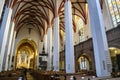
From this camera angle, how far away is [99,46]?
241 inches

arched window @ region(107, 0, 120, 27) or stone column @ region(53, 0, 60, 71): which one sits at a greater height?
arched window @ region(107, 0, 120, 27)

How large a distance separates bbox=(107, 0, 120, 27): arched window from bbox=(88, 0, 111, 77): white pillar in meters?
7.60

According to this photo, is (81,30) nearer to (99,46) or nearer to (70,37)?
(70,37)

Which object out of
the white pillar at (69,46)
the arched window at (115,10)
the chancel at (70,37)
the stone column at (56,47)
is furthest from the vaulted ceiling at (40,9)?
the arched window at (115,10)

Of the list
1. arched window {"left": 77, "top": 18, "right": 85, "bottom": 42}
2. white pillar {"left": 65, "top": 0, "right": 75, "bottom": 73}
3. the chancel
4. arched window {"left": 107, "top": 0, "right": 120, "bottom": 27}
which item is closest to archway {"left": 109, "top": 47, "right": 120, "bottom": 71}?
the chancel

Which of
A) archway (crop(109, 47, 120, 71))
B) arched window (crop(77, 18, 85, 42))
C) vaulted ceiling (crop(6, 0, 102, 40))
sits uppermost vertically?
vaulted ceiling (crop(6, 0, 102, 40))

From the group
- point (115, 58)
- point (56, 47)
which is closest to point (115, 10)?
point (115, 58)

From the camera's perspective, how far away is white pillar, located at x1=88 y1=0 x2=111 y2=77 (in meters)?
5.82

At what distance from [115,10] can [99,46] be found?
9.06m

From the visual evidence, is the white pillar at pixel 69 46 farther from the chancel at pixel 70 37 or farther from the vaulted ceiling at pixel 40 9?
the vaulted ceiling at pixel 40 9

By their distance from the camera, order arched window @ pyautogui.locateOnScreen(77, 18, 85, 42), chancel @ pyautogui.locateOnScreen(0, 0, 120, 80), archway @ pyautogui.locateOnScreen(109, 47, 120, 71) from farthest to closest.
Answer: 1. arched window @ pyautogui.locateOnScreen(77, 18, 85, 42)
2. archway @ pyautogui.locateOnScreen(109, 47, 120, 71)
3. chancel @ pyautogui.locateOnScreen(0, 0, 120, 80)

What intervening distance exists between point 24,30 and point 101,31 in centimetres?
2480

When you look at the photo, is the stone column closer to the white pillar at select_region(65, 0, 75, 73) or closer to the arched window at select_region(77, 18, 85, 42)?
the white pillar at select_region(65, 0, 75, 73)

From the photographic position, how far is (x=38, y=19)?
83.9 ft
